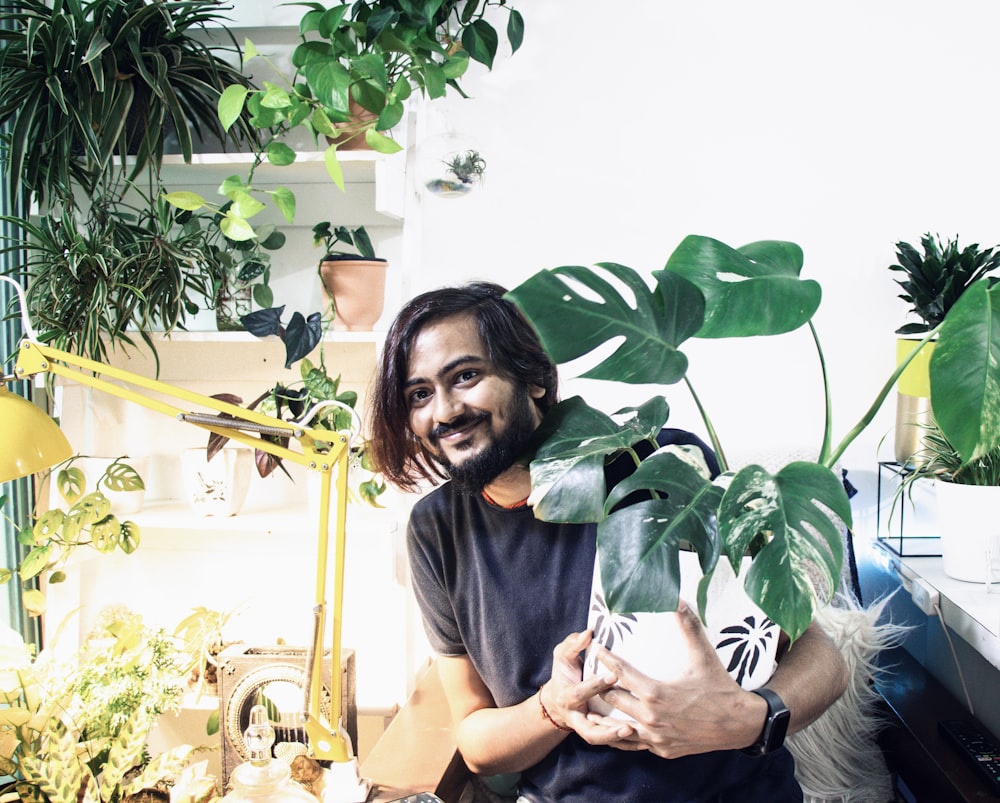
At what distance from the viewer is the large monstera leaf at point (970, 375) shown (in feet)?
2.09

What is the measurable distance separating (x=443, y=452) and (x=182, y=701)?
32.6 inches

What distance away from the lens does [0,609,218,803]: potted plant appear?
48.2 inches

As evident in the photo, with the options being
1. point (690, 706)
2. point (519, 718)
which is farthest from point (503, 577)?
Answer: point (690, 706)

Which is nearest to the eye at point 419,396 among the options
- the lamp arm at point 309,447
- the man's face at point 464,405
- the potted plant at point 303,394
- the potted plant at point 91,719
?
the man's face at point 464,405

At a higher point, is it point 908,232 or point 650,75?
point 650,75

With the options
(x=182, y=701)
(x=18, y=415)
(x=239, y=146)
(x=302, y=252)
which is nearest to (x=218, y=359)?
(x=302, y=252)

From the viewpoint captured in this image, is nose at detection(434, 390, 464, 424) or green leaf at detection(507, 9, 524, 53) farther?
green leaf at detection(507, 9, 524, 53)

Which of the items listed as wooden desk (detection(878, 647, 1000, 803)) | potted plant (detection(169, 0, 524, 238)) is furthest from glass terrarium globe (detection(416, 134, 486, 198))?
wooden desk (detection(878, 647, 1000, 803))

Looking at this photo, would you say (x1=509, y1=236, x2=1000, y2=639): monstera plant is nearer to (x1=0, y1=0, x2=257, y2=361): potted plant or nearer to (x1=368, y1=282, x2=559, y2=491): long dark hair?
(x1=368, y1=282, x2=559, y2=491): long dark hair

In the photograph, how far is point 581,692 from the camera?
3.02 ft

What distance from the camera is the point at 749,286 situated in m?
0.73

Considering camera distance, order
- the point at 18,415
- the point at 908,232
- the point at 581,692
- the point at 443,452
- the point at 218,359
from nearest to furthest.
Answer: the point at 581,692 → the point at 18,415 → the point at 443,452 → the point at 908,232 → the point at 218,359

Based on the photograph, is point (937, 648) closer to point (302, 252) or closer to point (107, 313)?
point (302, 252)

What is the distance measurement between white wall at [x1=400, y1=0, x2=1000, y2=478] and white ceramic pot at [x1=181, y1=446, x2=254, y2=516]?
0.48m
